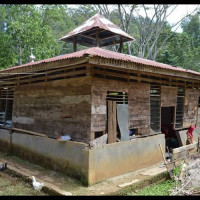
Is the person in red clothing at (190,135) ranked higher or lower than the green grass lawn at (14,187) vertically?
higher

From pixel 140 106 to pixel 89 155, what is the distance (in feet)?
10.2

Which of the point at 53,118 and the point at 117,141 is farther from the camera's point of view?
the point at 53,118

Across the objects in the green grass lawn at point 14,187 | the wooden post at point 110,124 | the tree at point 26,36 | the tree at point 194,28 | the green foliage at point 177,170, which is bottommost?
the green grass lawn at point 14,187

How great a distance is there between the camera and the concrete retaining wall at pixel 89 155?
22.2 ft

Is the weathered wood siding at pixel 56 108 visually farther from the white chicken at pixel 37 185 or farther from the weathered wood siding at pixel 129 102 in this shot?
the white chicken at pixel 37 185

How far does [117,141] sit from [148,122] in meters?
1.86

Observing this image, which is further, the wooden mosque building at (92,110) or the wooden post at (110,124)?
the wooden post at (110,124)

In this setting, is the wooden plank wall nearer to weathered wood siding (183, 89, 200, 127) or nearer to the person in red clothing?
the person in red clothing

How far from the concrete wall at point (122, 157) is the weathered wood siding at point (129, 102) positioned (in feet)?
1.98

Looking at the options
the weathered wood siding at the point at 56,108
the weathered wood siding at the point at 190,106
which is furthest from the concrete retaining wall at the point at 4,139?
the weathered wood siding at the point at 190,106

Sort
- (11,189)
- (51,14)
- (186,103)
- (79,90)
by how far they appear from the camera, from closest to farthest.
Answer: (11,189), (79,90), (186,103), (51,14)

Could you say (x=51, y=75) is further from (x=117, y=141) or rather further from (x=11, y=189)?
(x=11, y=189)
